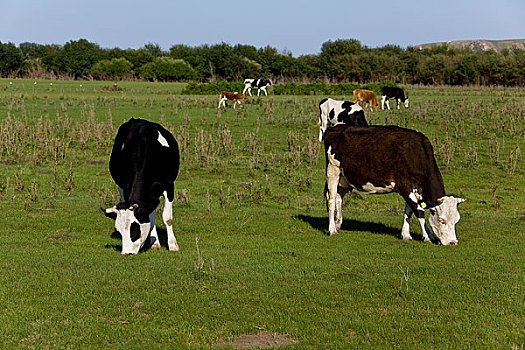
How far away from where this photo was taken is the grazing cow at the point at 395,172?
46.5 ft

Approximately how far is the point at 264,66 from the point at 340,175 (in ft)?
309

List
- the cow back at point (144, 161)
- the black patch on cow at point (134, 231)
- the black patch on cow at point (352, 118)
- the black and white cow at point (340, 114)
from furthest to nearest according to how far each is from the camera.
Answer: the black and white cow at point (340, 114) → the black patch on cow at point (352, 118) → the cow back at point (144, 161) → the black patch on cow at point (134, 231)

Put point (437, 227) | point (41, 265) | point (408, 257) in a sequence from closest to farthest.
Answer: point (41, 265), point (408, 257), point (437, 227)

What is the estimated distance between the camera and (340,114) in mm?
30750

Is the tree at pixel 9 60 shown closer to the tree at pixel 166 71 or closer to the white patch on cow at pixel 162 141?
the tree at pixel 166 71

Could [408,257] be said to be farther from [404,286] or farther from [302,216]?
[302,216]

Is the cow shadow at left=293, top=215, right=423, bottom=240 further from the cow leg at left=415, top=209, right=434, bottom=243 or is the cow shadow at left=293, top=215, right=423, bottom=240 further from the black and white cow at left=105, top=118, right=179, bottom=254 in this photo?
the black and white cow at left=105, top=118, right=179, bottom=254

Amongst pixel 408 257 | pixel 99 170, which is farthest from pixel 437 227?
pixel 99 170

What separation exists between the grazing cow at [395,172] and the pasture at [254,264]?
603mm

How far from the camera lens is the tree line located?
9144 centimetres

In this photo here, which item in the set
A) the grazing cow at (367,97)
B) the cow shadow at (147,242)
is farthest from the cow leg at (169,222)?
the grazing cow at (367,97)

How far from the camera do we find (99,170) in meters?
24.9

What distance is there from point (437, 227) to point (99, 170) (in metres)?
14.9

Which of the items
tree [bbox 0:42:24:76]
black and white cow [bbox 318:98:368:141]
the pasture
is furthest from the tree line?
the pasture
